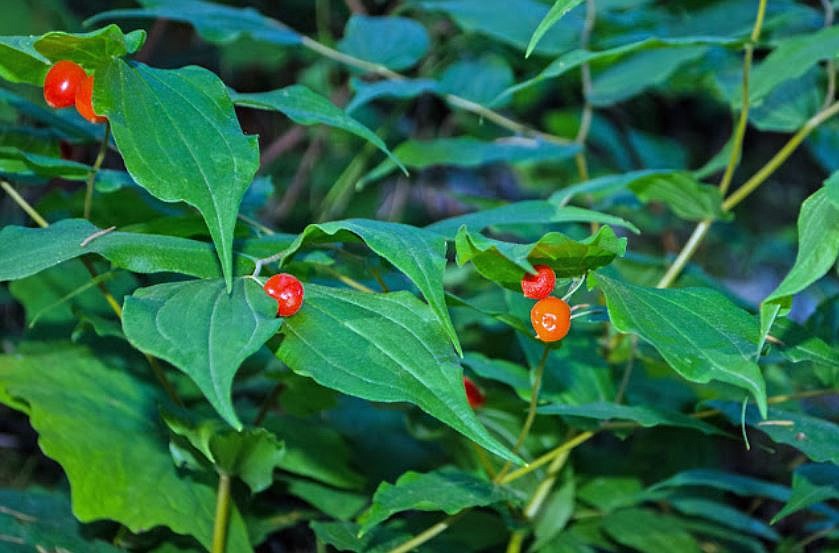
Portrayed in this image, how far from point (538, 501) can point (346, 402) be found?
539 millimetres

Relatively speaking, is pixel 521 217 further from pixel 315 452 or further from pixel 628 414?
pixel 315 452

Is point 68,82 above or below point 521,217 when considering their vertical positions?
above

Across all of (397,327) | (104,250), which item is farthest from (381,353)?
(104,250)

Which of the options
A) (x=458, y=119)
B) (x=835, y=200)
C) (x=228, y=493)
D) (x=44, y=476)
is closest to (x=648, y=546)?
(x=228, y=493)

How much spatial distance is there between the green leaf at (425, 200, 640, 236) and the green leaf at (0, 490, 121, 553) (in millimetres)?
525

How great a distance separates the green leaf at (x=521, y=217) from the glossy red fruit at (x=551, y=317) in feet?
0.53

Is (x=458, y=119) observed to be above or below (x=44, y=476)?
above

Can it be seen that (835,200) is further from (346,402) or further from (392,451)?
(346,402)

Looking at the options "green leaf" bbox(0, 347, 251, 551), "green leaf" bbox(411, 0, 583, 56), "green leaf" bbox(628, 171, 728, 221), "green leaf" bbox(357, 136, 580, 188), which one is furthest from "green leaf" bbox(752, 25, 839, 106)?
"green leaf" bbox(0, 347, 251, 551)

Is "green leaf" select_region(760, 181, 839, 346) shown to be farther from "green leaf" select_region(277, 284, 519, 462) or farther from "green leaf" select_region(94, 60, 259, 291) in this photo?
"green leaf" select_region(94, 60, 259, 291)

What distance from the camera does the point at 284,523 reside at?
126 cm

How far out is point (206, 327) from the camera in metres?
0.70

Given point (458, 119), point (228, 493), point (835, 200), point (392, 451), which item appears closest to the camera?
point (835, 200)

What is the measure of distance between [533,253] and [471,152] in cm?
77
